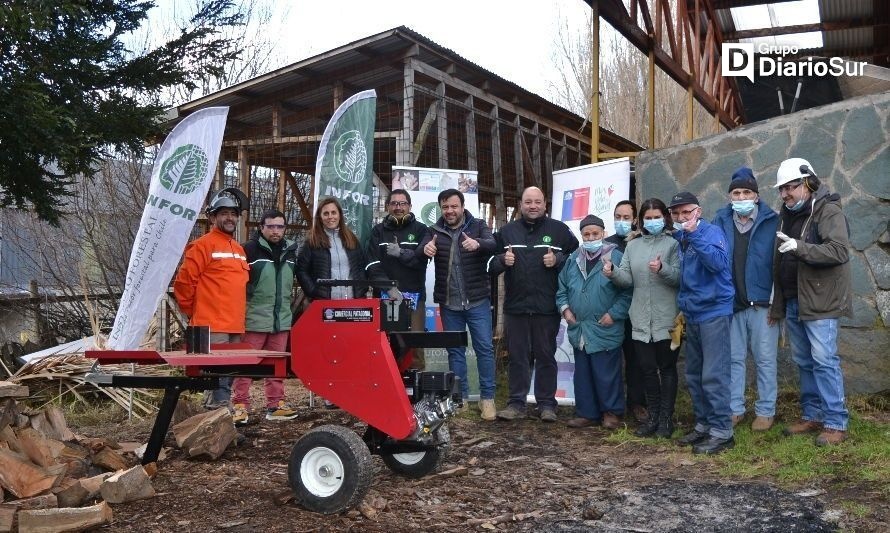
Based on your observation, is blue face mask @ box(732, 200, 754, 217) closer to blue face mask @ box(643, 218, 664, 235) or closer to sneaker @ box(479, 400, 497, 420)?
blue face mask @ box(643, 218, 664, 235)

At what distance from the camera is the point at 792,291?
5473 mm

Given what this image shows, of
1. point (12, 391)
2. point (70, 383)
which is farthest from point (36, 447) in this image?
point (70, 383)

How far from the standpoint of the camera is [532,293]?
21.5 feet

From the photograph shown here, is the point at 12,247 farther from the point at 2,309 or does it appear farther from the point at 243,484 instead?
the point at 243,484

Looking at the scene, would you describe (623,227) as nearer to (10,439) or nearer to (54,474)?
(54,474)

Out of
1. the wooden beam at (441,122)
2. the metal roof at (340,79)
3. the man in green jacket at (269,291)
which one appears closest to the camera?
the man in green jacket at (269,291)

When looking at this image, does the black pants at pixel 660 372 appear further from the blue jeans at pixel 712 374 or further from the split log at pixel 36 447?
the split log at pixel 36 447

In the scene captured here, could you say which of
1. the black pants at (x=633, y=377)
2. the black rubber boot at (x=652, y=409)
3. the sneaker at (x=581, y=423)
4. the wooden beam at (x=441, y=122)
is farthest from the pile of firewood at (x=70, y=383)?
the black rubber boot at (x=652, y=409)

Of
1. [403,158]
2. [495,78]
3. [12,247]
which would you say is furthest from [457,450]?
[12,247]

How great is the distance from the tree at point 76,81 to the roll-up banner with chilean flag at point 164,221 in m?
0.29

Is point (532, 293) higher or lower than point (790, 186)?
lower

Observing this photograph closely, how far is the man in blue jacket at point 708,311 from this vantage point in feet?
17.5

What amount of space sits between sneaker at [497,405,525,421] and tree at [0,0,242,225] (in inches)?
144

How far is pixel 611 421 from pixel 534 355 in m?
0.86
